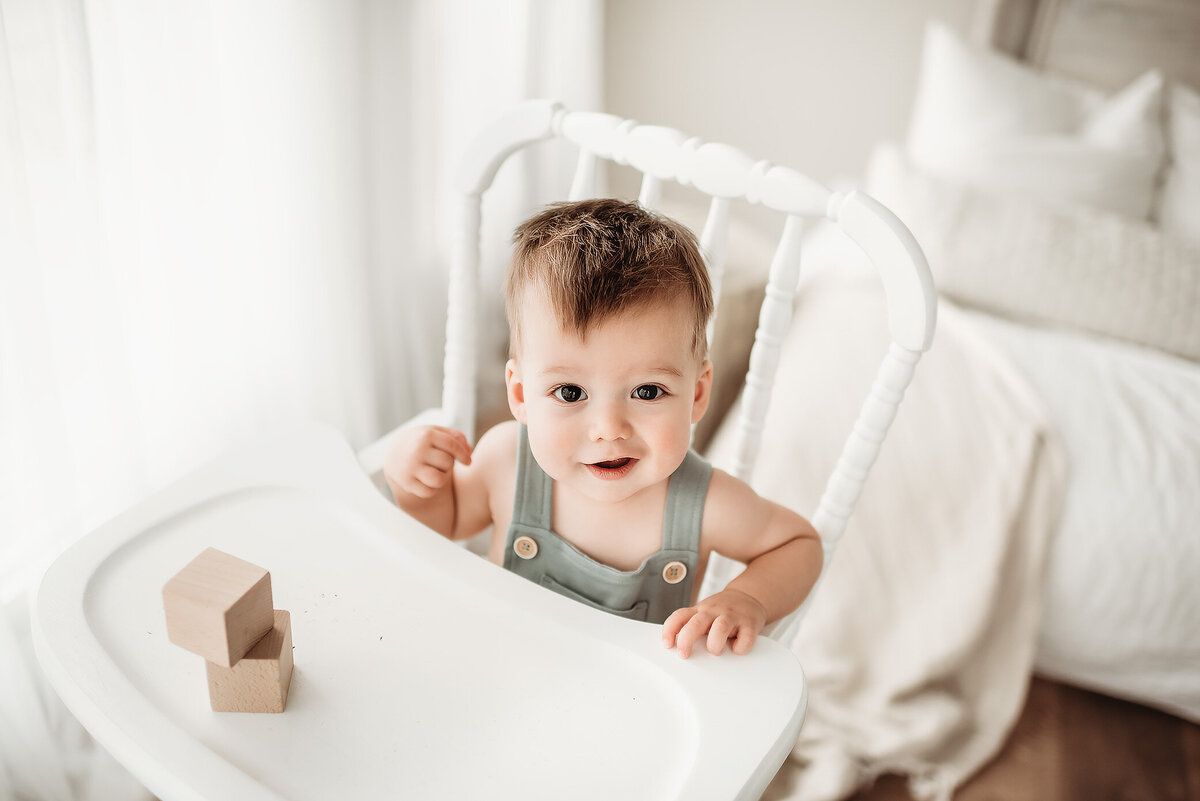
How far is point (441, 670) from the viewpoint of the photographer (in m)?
0.63

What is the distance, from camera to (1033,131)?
210 centimetres

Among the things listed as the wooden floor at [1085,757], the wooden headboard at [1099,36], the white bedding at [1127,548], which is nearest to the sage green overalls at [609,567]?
the wooden floor at [1085,757]

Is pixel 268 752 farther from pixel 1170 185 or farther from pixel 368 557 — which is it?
pixel 1170 185

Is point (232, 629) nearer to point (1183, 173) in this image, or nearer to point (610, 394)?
point (610, 394)

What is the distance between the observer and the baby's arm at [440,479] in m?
0.83

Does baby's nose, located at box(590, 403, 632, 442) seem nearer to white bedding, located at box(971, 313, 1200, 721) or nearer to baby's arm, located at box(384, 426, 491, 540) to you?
baby's arm, located at box(384, 426, 491, 540)

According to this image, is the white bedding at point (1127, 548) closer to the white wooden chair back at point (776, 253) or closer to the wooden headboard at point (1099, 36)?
the white wooden chair back at point (776, 253)

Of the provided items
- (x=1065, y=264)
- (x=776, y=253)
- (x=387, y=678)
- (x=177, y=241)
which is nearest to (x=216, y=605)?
(x=387, y=678)

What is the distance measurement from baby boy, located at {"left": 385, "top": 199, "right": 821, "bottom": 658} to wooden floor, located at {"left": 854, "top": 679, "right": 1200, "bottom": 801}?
0.79 meters

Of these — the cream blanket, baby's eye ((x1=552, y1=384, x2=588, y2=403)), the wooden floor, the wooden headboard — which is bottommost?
the wooden floor

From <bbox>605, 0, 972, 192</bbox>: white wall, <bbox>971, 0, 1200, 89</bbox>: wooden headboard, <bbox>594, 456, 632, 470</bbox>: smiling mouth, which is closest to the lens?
<bbox>594, 456, 632, 470</bbox>: smiling mouth

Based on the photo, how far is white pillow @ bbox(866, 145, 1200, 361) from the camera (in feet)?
5.86

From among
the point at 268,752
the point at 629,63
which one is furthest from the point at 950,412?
the point at 629,63

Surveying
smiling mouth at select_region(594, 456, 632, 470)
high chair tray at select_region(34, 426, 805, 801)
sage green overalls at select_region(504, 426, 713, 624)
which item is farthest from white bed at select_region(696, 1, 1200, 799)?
high chair tray at select_region(34, 426, 805, 801)
